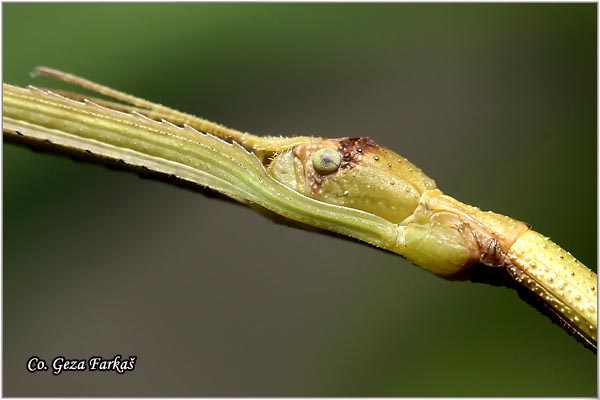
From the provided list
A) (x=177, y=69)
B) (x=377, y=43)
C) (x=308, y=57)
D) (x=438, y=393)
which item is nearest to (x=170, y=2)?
(x=177, y=69)

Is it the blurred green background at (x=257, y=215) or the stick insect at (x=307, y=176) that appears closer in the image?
the stick insect at (x=307, y=176)

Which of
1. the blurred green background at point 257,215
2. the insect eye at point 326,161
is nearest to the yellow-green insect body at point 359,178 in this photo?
the insect eye at point 326,161

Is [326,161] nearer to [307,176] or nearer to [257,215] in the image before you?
[307,176]

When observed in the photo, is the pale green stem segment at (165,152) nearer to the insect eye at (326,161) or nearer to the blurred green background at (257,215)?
the insect eye at (326,161)

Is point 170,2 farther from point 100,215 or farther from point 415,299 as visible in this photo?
point 415,299

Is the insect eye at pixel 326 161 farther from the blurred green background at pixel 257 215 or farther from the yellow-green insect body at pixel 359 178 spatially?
the blurred green background at pixel 257 215

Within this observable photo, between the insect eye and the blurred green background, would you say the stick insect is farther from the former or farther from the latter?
the blurred green background
